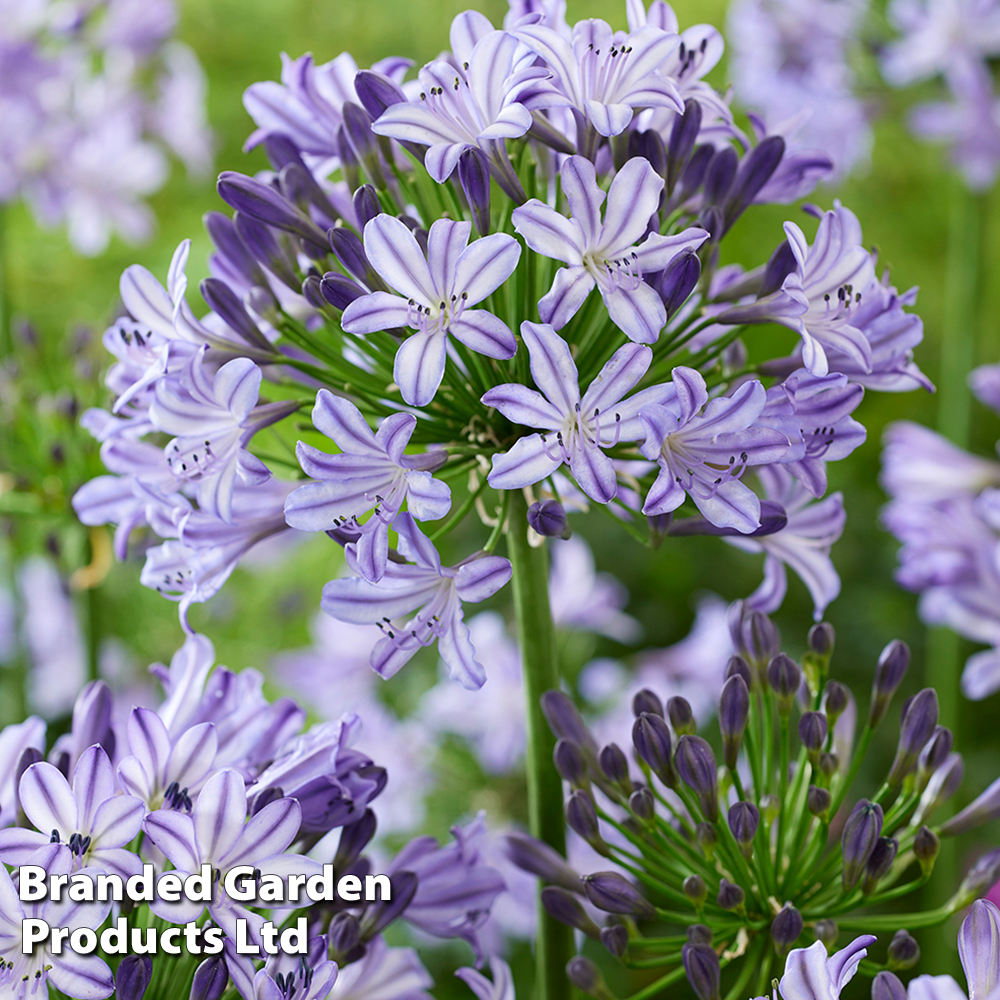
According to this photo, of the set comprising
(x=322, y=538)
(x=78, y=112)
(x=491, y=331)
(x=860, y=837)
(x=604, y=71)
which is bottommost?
(x=860, y=837)

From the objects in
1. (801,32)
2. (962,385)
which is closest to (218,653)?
(962,385)

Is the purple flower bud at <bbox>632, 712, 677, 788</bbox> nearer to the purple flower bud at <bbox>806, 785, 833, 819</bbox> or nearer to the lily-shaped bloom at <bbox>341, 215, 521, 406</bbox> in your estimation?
the purple flower bud at <bbox>806, 785, 833, 819</bbox>

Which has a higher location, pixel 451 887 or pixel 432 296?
pixel 432 296

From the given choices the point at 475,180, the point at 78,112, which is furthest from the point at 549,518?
the point at 78,112

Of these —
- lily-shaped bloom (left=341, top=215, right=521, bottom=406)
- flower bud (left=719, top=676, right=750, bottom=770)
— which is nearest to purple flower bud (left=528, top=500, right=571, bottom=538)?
lily-shaped bloom (left=341, top=215, right=521, bottom=406)

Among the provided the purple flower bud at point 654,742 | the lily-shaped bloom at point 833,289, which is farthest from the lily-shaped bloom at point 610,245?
the purple flower bud at point 654,742

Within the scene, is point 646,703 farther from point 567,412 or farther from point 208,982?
point 208,982
